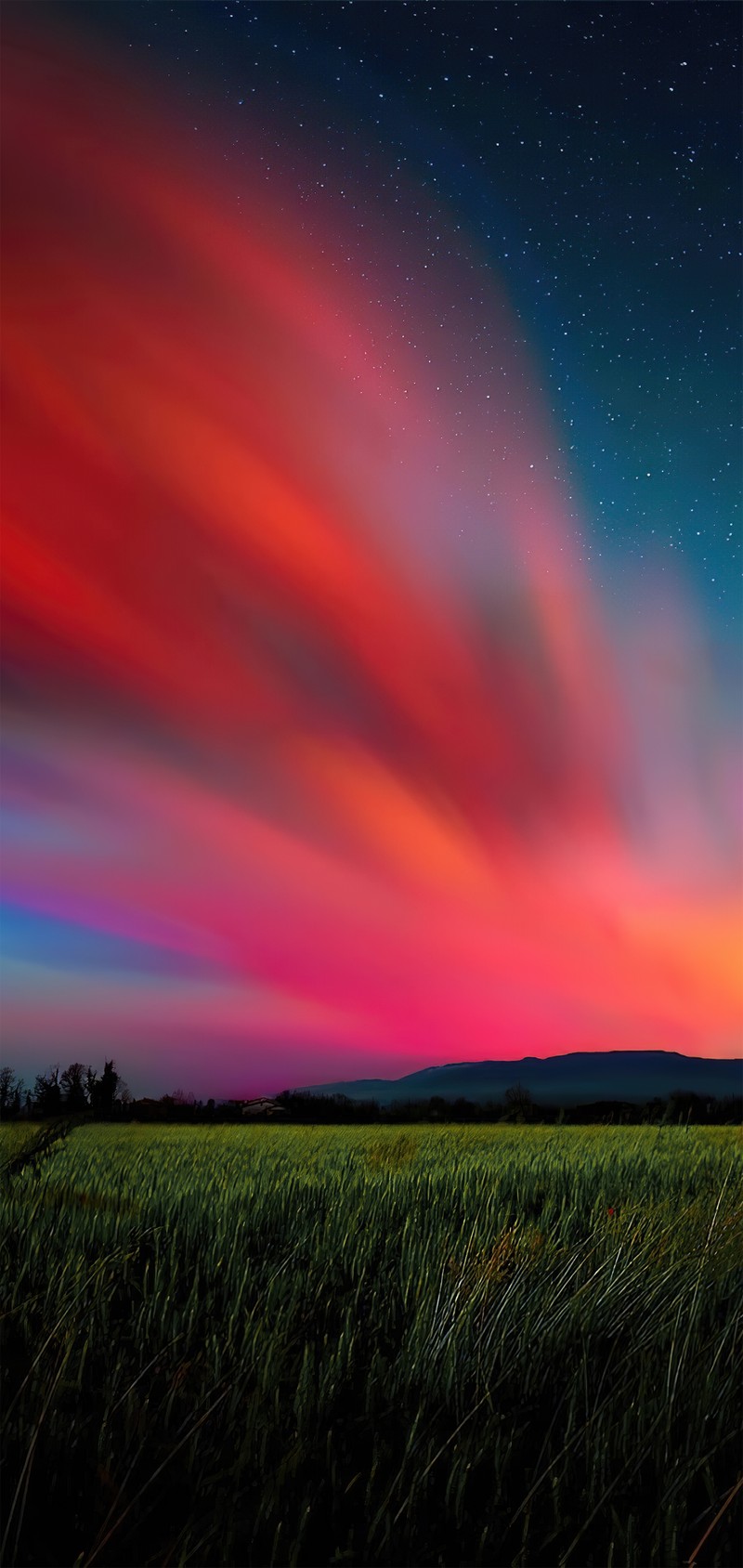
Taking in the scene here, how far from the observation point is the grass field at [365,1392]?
1.68m

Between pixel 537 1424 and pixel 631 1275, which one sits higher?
pixel 631 1275

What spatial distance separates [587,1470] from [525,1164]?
518 centimetres

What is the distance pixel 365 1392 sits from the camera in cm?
215

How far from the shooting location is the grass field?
5.50ft

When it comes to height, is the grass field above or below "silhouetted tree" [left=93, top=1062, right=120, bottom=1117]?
below

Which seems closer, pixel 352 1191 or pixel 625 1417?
pixel 625 1417

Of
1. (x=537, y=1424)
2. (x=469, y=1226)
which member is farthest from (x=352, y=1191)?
(x=537, y=1424)

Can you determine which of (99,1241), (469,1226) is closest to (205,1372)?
(99,1241)

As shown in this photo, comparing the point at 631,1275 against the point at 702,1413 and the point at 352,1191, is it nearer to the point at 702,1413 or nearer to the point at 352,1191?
the point at 702,1413

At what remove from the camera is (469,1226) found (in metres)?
4.04

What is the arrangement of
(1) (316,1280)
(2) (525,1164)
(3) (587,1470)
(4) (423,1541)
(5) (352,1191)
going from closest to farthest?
(4) (423,1541)
(3) (587,1470)
(1) (316,1280)
(5) (352,1191)
(2) (525,1164)

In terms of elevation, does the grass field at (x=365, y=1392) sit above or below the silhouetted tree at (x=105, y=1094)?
below

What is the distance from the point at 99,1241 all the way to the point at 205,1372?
148 cm

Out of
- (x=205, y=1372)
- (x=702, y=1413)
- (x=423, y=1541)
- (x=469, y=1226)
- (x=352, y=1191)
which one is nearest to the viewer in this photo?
(x=423, y=1541)
